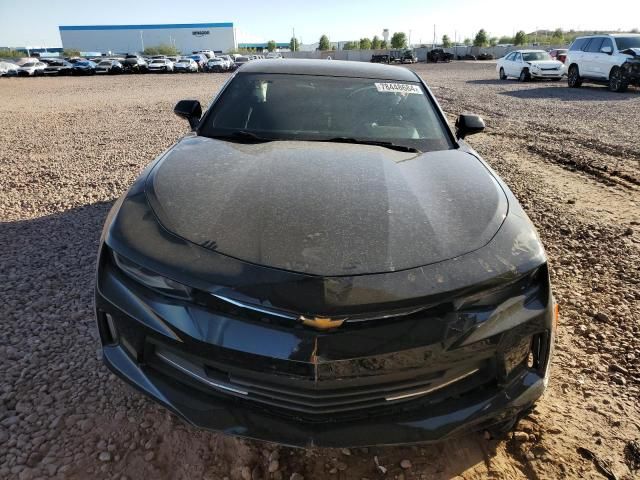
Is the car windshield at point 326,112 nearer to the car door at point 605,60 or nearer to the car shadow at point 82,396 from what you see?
the car shadow at point 82,396

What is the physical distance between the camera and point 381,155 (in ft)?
8.67

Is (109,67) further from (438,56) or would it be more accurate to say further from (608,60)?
(608,60)

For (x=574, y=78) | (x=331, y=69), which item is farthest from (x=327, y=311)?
(x=574, y=78)

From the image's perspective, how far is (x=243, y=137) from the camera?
2.88 m

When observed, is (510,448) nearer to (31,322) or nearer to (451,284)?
(451,284)

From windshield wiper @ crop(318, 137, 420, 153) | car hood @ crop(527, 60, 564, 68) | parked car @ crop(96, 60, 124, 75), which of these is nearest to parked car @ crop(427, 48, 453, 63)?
parked car @ crop(96, 60, 124, 75)

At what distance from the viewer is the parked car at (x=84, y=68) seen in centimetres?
3834

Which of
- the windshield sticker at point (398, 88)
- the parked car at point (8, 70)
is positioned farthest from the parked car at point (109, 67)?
the windshield sticker at point (398, 88)

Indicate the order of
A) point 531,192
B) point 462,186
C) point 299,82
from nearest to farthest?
1. point 462,186
2. point 299,82
3. point 531,192

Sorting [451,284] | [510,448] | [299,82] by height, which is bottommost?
[510,448]

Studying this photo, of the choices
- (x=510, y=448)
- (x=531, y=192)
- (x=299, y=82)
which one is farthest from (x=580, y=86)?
(x=510, y=448)

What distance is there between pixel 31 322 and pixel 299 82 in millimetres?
2310

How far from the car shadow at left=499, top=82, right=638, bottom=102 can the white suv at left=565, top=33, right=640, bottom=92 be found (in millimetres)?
420

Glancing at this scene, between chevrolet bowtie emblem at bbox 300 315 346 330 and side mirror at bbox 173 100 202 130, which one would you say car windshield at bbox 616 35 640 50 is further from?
chevrolet bowtie emblem at bbox 300 315 346 330
